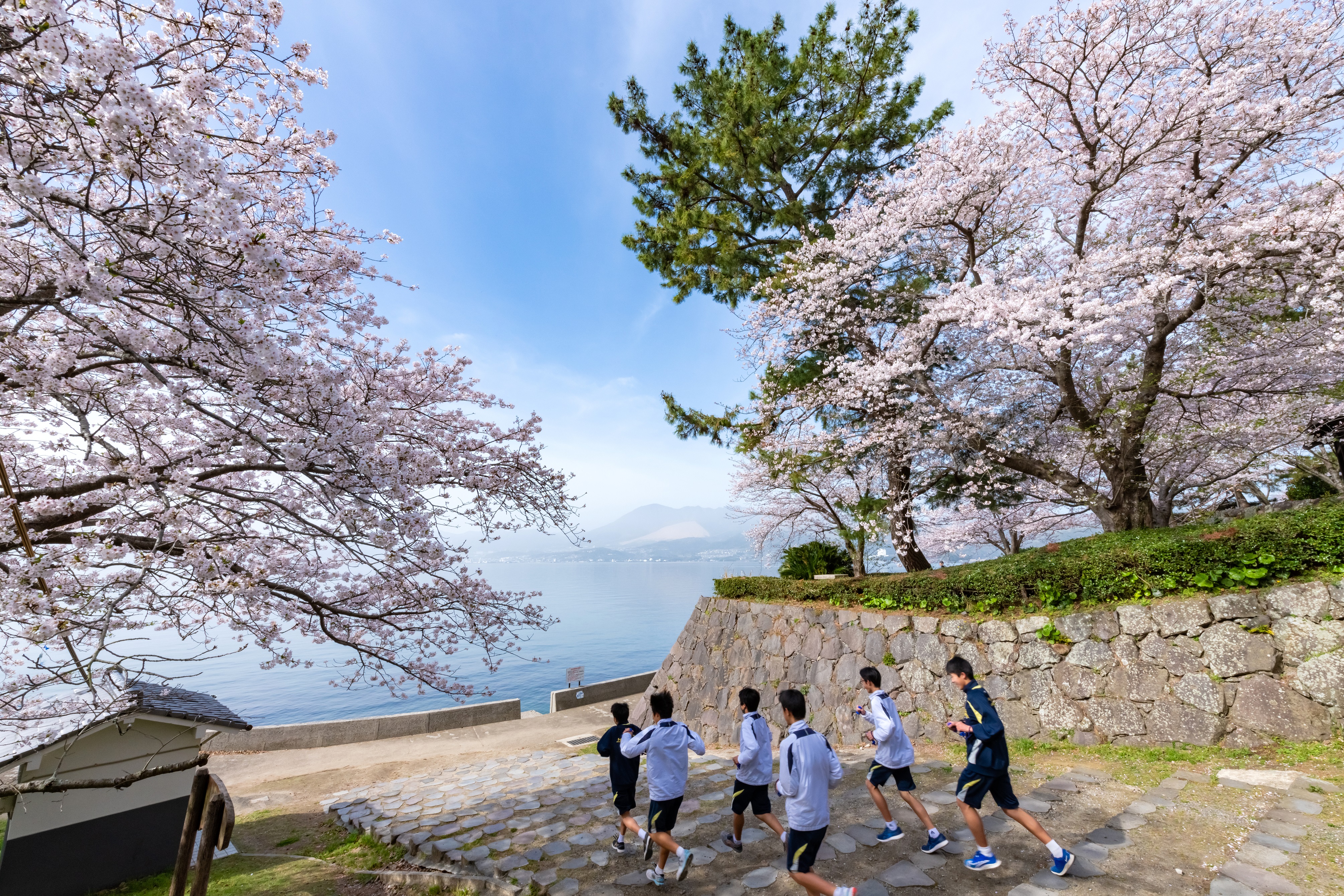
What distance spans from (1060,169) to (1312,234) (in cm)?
381

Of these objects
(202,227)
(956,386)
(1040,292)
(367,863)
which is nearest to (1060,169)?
(1040,292)

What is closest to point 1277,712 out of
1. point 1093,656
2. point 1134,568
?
point 1093,656

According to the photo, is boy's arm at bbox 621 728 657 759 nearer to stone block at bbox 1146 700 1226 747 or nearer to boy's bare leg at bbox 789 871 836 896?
boy's bare leg at bbox 789 871 836 896

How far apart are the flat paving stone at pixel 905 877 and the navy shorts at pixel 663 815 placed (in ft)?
6.08

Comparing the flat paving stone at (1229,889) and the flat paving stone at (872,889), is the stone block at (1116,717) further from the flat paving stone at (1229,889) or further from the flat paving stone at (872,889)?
the flat paving stone at (872,889)

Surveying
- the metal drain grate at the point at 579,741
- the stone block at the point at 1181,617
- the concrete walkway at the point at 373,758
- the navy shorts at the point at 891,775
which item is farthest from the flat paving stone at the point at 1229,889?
the concrete walkway at the point at 373,758

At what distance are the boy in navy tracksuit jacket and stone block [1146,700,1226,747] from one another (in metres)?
6.80

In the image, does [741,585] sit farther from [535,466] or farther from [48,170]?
[48,170]

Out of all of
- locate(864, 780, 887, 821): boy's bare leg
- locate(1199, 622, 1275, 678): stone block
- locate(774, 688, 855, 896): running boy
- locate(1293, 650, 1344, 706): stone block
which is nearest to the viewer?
locate(774, 688, 855, 896): running boy

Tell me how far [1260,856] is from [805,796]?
3.63 m

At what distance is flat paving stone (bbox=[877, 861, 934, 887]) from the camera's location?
4500 mm

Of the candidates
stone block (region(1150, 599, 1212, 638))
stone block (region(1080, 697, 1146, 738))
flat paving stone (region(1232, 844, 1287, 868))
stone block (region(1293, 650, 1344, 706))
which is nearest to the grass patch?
flat paving stone (region(1232, 844, 1287, 868))

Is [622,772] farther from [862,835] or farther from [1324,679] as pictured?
[1324,679]

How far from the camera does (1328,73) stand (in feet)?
28.0
